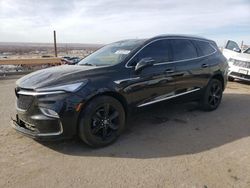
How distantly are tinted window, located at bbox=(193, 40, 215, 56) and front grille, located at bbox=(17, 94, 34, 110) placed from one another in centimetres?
393

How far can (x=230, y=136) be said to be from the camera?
15.8 ft

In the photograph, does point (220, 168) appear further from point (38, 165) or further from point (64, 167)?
point (38, 165)

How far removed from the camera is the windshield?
4.88 metres

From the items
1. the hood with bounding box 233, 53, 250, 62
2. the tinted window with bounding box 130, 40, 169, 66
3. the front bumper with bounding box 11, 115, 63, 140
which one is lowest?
the front bumper with bounding box 11, 115, 63, 140

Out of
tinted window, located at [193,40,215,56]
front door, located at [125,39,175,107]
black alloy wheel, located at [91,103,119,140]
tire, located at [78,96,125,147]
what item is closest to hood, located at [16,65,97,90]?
tire, located at [78,96,125,147]

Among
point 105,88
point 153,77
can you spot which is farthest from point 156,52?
point 105,88

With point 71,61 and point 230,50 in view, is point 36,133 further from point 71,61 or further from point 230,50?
point 230,50

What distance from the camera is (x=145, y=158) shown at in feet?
13.0

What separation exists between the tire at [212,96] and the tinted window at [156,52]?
1.61 metres

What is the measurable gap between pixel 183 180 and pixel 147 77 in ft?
6.64

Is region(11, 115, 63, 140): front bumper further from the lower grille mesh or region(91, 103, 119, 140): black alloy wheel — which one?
region(91, 103, 119, 140): black alloy wheel

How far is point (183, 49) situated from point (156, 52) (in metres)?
0.90

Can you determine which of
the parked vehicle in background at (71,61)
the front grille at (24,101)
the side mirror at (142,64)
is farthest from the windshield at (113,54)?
the front grille at (24,101)

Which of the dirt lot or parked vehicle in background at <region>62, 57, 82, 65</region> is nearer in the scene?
the dirt lot
